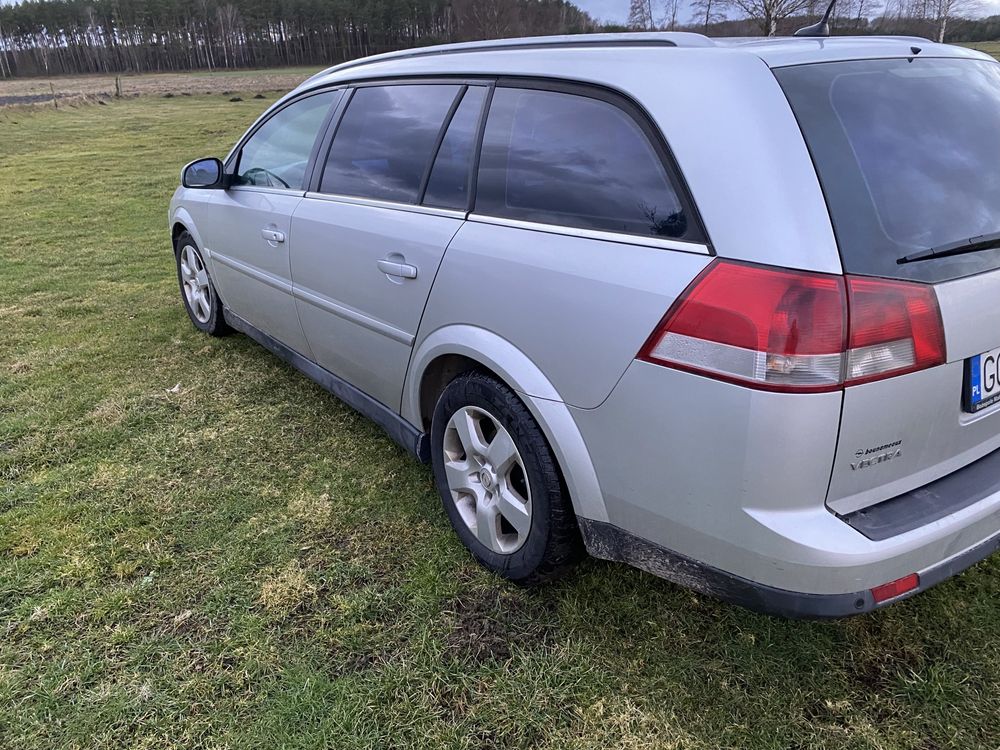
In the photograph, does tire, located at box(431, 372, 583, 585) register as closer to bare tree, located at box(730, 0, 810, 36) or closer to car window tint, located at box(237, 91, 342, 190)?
car window tint, located at box(237, 91, 342, 190)

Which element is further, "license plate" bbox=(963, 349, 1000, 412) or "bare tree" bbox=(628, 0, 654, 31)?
"bare tree" bbox=(628, 0, 654, 31)

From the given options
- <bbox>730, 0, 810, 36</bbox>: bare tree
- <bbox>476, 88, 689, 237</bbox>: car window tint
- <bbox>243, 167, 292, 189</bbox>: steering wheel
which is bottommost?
<bbox>243, 167, 292, 189</bbox>: steering wheel

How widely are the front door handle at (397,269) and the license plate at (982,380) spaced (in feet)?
5.37

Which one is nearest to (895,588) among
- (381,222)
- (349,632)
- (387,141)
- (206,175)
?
(349,632)

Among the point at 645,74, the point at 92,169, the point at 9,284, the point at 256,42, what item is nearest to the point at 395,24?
the point at 256,42

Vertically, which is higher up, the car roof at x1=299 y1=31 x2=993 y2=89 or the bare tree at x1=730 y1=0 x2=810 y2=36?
the bare tree at x1=730 y1=0 x2=810 y2=36

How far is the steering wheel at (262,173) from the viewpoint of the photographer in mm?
3414

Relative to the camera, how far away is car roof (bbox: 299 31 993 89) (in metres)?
1.74

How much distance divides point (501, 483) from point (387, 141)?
146 centimetres

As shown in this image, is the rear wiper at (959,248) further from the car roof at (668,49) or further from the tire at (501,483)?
the tire at (501,483)

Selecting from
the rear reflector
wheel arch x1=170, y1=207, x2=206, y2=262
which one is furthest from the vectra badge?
wheel arch x1=170, y1=207, x2=206, y2=262

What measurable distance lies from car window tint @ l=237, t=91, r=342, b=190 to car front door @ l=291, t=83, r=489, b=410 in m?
0.26

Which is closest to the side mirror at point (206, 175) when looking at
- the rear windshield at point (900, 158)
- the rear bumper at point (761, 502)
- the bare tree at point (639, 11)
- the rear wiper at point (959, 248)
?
the rear bumper at point (761, 502)

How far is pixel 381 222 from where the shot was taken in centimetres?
258
